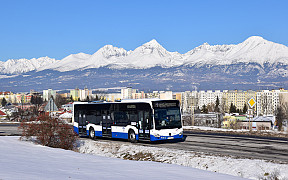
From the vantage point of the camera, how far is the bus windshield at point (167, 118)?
25531mm

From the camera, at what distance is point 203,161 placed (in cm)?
1859

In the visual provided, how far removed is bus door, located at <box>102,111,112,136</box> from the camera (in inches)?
1151

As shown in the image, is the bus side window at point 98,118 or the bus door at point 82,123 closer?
the bus side window at point 98,118

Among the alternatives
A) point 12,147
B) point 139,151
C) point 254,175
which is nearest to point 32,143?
point 12,147

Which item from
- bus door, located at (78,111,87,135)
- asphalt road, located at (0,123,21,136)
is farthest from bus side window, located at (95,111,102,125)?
asphalt road, located at (0,123,21,136)

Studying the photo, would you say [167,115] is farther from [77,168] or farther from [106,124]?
[77,168]

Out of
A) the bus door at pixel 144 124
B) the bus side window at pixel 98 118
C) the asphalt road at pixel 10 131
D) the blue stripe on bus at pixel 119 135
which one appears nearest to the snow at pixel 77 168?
the bus door at pixel 144 124

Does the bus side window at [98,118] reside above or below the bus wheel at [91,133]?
above

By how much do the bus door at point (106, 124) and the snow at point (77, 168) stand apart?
30.9ft

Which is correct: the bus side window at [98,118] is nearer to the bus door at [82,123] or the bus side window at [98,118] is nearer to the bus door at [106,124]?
the bus door at [106,124]

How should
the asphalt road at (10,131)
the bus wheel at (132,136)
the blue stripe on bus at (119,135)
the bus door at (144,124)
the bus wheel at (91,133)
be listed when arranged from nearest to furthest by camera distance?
1. the bus door at (144,124)
2. the bus wheel at (132,136)
3. the blue stripe on bus at (119,135)
4. the bus wheel at (91,133)
5. the asphalt road at (10,131)

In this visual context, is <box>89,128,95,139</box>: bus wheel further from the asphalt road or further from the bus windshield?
the asphalt road

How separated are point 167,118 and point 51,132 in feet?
23.5

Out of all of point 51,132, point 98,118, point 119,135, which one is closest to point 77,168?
point 51,132
